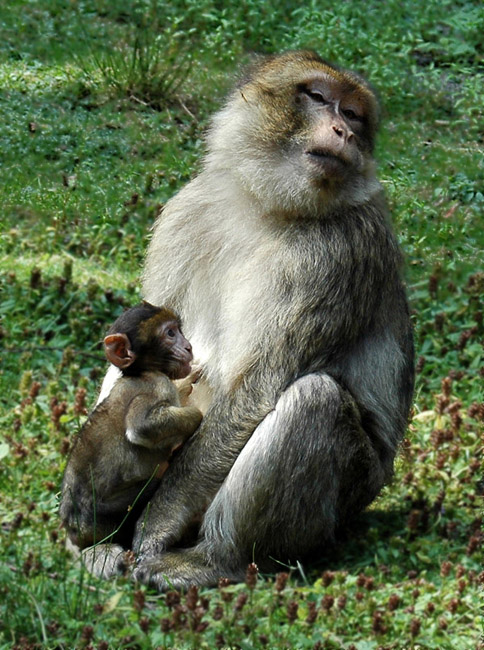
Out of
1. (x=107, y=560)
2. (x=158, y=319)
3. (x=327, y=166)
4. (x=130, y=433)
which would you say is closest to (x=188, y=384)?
(x=158, y=319)

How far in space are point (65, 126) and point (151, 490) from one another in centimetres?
442

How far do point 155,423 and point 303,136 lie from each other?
1669mm

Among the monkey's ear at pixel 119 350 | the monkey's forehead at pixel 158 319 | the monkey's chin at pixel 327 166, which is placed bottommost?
the monkey's ear at pixel 119 350

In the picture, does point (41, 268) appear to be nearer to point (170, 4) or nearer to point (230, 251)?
point (230, 251)

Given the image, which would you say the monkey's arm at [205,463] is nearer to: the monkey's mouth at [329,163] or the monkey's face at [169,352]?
the monkey's face at [169,352]

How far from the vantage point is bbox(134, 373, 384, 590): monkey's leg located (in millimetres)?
5598

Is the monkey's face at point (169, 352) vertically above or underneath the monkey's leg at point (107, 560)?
above

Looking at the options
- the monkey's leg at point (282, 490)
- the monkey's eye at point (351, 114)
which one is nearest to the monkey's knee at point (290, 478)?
the monkey's leg at point (282, 490)

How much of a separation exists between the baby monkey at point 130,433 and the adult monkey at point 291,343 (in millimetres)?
143

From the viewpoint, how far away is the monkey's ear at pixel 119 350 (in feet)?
19.3

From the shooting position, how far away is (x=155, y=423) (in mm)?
5652

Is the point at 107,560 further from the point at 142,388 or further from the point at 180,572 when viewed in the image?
the point at 142,388

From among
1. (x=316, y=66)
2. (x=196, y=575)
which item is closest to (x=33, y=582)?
(x=196, y=575)

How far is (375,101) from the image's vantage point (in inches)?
243
